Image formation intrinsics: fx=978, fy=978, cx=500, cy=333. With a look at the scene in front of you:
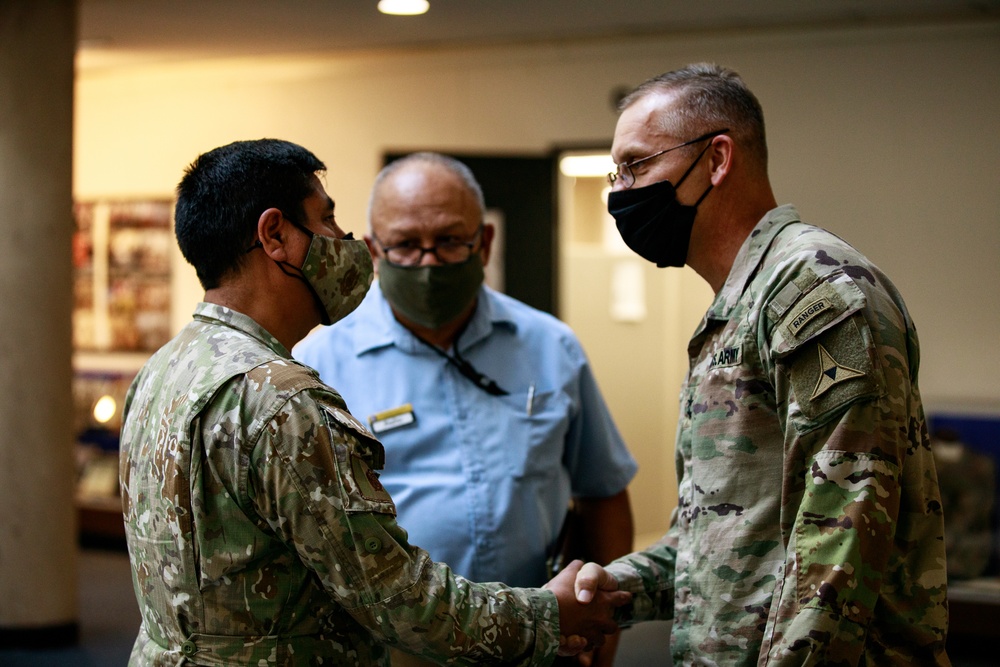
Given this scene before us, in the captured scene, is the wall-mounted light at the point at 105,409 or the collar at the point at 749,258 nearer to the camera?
the collar at the point at 749,258

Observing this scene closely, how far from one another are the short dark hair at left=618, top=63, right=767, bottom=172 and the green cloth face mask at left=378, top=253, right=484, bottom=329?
0.71 metres

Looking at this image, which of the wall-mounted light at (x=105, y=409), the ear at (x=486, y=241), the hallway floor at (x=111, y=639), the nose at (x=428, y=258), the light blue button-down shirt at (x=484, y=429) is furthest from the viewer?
the wall-mounted light at (x=105, y=409)

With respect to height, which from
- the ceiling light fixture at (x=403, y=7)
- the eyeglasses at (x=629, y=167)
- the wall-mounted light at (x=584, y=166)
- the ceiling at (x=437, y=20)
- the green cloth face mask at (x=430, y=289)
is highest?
the ceiling at (x=437, y=20)

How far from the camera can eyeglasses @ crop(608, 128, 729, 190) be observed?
179cm

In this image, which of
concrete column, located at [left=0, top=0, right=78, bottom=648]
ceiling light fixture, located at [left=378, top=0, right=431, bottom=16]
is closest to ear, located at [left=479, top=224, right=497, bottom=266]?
A: ceiling light fixture, located at [left=378, top=0, right=431, bottom=16]

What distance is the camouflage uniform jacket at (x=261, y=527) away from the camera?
4.68 feet

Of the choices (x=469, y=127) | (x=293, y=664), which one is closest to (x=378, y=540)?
(x=293, y=664)

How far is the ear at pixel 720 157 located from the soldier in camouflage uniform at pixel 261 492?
73 centimetres

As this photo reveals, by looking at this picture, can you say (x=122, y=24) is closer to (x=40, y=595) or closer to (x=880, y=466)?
(x=40, y=595)

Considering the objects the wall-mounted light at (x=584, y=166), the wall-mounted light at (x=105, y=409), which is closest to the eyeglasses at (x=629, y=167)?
the wall-mounted light at (x=584, y=166)

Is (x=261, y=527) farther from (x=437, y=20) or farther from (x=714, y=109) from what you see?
(x=437, y=20)

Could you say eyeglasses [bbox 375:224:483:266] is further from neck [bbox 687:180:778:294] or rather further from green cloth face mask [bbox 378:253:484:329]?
neck [bbox 687:180:778:294]

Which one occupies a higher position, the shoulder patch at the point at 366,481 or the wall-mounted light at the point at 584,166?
the wall-mounted light at the point at 584,166

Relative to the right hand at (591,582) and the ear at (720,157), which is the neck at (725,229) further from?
the right hand at (591,582)
